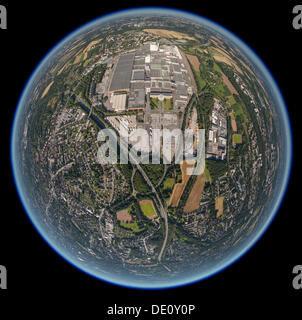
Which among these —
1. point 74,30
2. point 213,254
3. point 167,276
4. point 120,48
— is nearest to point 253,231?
point 213,254

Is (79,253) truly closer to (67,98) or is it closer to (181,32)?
(67,98)

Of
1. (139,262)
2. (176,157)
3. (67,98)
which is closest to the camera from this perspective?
(176,157)

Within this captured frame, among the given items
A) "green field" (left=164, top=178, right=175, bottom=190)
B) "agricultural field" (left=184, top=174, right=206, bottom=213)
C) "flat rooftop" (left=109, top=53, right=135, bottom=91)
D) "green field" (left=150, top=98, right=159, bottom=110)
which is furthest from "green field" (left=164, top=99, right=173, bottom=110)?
"agricultural field" (left=184, top=174, right=206, bottom=213)

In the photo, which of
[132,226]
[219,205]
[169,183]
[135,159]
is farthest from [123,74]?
[219,205]

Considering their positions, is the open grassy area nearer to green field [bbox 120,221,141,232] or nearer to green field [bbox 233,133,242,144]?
green field [bbox 120,221,141,232]

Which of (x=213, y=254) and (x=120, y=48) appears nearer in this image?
(x=120, y=48)

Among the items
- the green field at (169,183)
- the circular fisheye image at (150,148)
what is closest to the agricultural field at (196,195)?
the circular fisheye image at (150,148)
